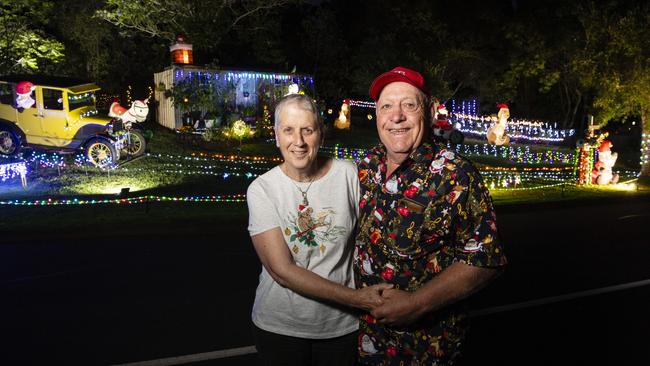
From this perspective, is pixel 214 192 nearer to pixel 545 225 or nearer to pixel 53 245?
pixel 53 245

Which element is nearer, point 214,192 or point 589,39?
point 214,192

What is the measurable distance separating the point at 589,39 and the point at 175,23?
17.0 m

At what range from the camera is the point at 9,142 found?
14680 millimetres

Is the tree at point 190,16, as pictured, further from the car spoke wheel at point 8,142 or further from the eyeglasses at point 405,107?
the eyeglasses at point 405,107

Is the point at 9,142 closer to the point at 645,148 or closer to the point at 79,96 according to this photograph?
the point at 79,96

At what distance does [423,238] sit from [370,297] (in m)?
0.34

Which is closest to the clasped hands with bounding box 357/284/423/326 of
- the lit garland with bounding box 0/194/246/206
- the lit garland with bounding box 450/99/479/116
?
the lit garland with bounding box 0/194/246/206

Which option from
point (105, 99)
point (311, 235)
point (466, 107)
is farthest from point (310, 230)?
point (466, 107)

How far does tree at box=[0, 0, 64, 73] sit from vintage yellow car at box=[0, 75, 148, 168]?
388 cm

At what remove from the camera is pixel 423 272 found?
2328 millimetres

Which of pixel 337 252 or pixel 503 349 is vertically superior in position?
Answer: pixel 337 252

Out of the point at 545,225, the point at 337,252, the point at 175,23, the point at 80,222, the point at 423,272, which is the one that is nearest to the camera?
the point at 423,272

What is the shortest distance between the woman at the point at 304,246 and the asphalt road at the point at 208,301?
828 millimetres

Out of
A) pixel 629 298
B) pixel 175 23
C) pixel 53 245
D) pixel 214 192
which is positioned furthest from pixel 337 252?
pixel 175 23
